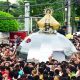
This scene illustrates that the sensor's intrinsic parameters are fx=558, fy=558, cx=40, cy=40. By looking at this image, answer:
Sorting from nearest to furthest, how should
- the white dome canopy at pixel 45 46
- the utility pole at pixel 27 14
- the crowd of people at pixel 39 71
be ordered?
the crowd of people at pixel 39 71, the white dome canopy at pixel 45 46, the utility pole at pixel 27 14

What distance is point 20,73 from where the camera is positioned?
62.4 ft

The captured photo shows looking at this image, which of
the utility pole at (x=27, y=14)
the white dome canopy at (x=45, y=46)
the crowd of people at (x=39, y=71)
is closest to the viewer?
the crowd of people at (x=39, y=71)

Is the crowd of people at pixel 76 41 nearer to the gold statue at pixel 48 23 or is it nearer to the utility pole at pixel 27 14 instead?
the gold statue at pixel 48 23

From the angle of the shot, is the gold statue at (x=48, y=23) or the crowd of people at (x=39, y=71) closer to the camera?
the crowd of people at (x=39, y=71)

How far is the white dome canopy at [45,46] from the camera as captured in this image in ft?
84.2

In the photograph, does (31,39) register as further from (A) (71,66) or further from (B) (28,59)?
(A) (71,66)

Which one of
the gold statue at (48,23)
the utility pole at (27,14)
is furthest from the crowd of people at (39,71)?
the utility pole at (27,14)

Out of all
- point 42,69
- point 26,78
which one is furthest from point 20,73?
point 26,78

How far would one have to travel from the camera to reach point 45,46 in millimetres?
26141

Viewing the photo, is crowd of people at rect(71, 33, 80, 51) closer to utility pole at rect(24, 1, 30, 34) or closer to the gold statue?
the gold statue

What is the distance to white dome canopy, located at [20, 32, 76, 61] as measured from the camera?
84.2 feet

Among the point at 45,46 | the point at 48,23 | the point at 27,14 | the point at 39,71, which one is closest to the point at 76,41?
the point at 45,46

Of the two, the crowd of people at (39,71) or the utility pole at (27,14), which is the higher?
the utility pole at (27,14)

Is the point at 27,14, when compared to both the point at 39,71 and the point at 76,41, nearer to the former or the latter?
the point at 76,41
